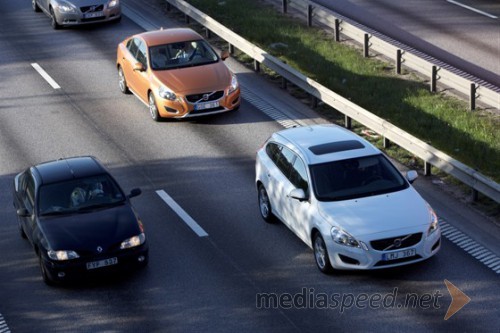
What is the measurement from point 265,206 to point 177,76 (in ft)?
20.8

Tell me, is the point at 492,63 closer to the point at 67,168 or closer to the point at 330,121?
the point at 330,121

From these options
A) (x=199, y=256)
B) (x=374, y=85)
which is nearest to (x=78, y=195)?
(x=199, y=256)

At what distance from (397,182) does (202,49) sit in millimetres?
8912

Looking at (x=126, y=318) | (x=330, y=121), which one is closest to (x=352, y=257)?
(x=126, y=318)

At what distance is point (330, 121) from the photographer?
2303 cm

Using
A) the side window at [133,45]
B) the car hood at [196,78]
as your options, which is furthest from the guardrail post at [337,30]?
the side window at [133,45]

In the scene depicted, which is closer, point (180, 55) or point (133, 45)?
point (180, 55)

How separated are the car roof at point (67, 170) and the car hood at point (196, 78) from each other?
574 centimetres

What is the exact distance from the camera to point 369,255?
601 inches

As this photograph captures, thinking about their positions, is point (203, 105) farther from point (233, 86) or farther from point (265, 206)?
point (265, 206)

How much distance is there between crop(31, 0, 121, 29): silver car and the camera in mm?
30703

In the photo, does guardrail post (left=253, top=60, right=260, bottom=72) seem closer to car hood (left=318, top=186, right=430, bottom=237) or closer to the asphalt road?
the asphalt road

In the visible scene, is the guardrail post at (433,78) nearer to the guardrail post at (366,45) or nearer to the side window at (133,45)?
the guardrail post at (366,45)

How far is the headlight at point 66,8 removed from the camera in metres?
30.7
